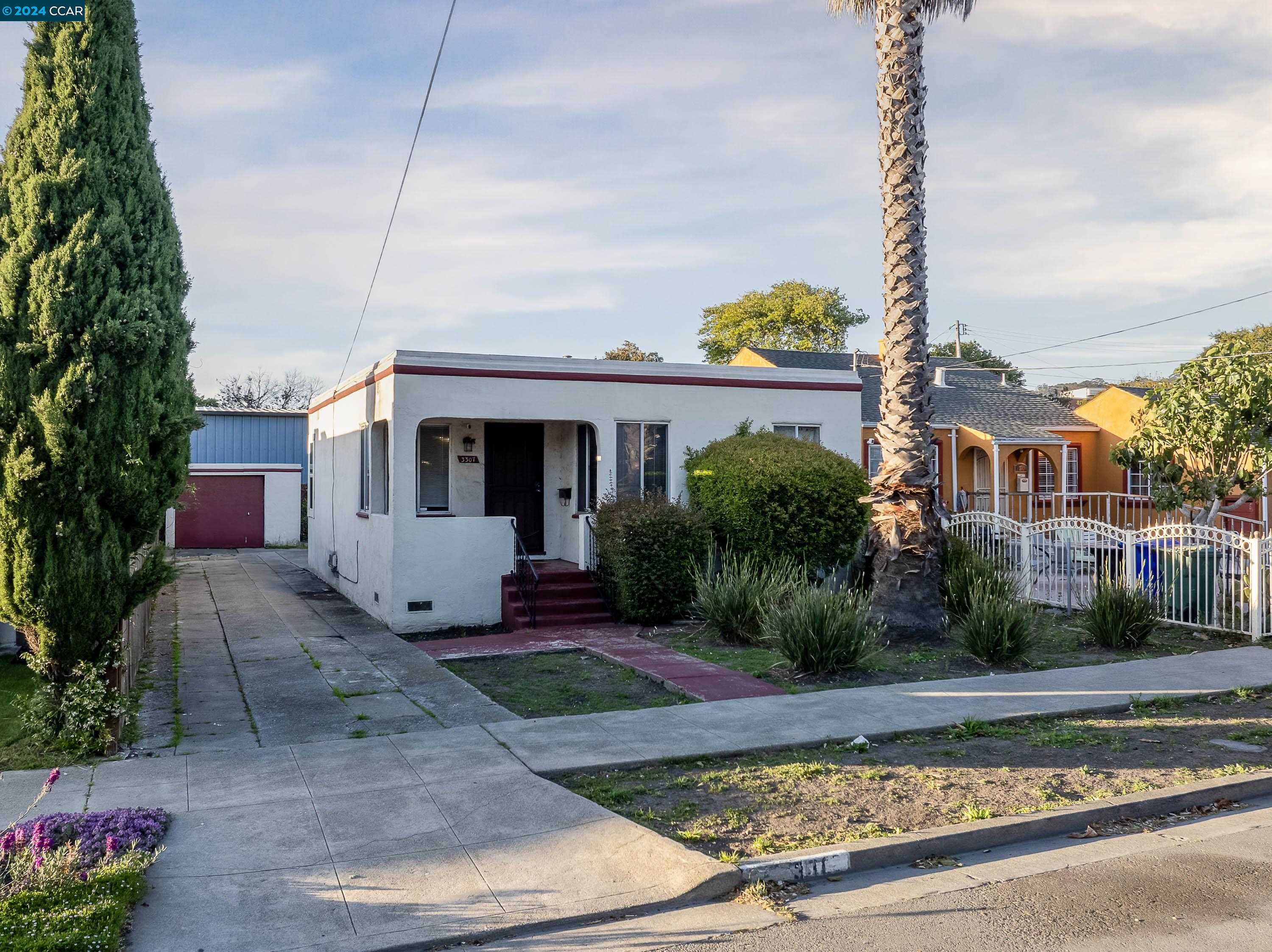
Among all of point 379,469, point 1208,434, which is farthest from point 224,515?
point 1208,434

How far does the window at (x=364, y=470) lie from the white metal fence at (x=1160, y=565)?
371 inches

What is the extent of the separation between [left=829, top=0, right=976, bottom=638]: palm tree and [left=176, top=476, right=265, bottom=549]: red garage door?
23.3m

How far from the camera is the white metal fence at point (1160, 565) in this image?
12.0m

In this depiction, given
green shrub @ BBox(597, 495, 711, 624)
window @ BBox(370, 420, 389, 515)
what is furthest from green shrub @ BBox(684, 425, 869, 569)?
window @ BBox(370, 420, 389, 515)

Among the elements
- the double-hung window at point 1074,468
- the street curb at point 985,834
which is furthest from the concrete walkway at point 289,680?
the double-hung window at point 1074,468

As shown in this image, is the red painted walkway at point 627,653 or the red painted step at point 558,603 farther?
the red painted step at point 558,603

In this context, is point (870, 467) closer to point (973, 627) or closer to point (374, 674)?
point (973, 627)

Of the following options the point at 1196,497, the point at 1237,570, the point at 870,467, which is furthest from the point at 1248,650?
the point at 870,467

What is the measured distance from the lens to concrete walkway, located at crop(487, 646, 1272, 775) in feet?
24.1

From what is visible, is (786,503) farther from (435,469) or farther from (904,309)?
(435,469)

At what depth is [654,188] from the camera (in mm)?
16344

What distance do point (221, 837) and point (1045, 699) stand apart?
703 centimetres

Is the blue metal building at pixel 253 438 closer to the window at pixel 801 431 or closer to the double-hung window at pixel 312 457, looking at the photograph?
the double-hung window at pixel 312 457

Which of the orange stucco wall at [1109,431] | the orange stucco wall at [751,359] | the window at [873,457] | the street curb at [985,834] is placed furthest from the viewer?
the orange stucco wall at [751,359]
